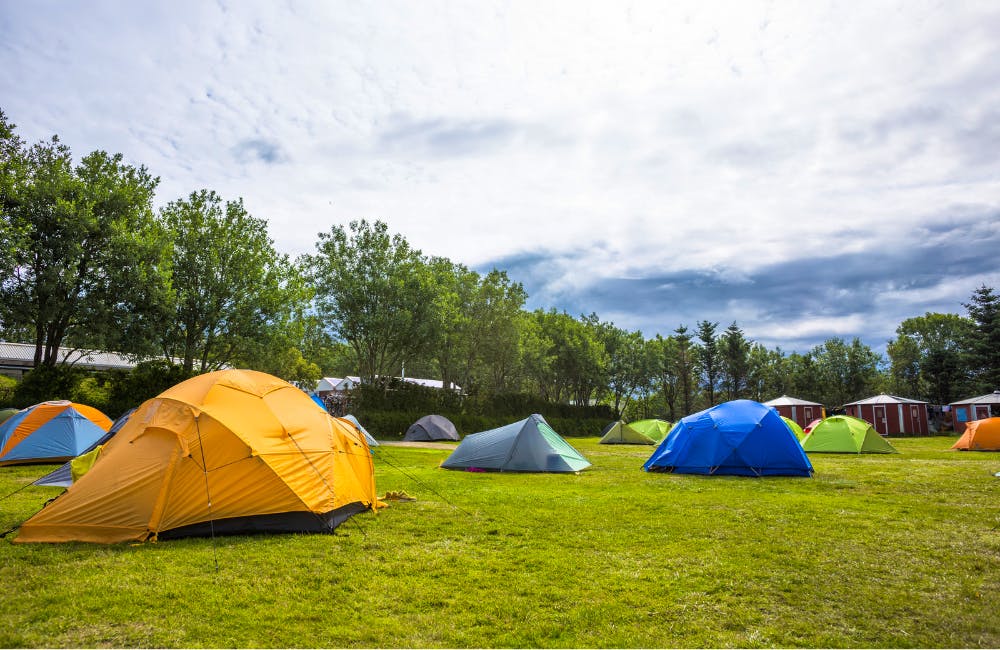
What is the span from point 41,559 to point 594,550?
19.3 ft

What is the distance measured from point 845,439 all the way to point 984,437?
6.48 metres

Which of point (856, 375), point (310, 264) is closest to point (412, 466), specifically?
point (310, 264)

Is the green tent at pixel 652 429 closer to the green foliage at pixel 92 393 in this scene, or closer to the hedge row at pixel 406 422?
the hedge row at pixel 406 422

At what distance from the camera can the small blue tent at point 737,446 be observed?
1431 cm

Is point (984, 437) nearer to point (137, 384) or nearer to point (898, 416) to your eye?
point (898, 416)

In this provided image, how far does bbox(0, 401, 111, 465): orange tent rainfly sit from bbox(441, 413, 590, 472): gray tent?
9980mm

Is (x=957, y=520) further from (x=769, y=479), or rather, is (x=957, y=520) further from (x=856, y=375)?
(x=856, y=375)

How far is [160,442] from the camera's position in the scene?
737 cm

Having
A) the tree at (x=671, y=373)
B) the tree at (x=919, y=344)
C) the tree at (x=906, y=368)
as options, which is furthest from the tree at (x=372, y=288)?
the tree at (x=906, y=368)

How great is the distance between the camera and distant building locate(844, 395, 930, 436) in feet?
144

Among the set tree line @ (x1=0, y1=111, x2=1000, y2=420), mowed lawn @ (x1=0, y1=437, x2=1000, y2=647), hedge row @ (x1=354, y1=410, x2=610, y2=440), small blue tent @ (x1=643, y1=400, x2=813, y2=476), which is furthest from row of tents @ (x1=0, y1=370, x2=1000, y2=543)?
hedge row @ (x1=354, y1=410, x2=610, y2=440)

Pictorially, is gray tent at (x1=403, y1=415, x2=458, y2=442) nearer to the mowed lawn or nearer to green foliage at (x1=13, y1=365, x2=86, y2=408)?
green foliage at (x1=13, y1=365, x2=86, y2=408)

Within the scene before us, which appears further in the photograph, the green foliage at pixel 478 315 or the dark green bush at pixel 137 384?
the green foliage at pixel 478 315

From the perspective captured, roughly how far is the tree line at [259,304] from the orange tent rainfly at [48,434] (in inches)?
272
